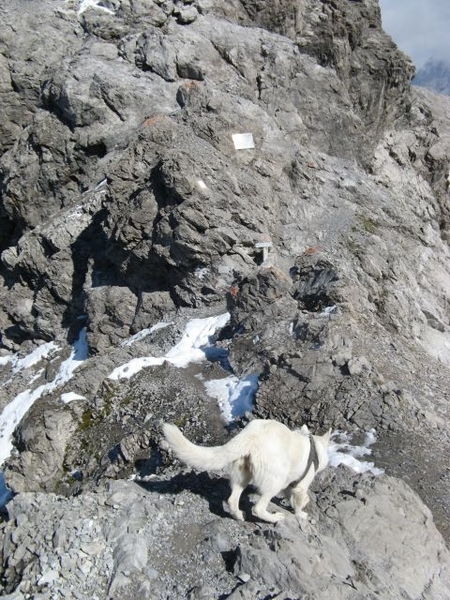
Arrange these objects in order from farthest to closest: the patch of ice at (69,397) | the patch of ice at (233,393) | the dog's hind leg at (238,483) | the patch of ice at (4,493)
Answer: the patch of ice at (69,397), the patch of ice at (4,493), the patch of ice at (233,393), the dog's hind leg at (238,483)

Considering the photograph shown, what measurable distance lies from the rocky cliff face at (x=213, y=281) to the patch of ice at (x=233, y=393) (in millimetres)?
346

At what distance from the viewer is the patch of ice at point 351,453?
10469 mm

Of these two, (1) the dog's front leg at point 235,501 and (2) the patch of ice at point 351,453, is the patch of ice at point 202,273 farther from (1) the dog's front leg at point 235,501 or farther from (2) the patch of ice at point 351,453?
(1) the dog's front leg at point 235,501

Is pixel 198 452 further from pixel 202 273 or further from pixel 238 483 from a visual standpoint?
pixel 202 273

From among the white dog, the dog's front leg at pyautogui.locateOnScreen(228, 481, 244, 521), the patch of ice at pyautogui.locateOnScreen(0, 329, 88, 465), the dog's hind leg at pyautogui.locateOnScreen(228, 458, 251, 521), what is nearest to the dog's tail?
the white dog

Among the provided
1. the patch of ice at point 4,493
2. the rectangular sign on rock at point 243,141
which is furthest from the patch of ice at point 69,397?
the rectangular sign on rock at point 243,141

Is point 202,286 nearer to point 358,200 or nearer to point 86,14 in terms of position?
point 358,200

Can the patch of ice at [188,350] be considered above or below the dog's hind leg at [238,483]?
below

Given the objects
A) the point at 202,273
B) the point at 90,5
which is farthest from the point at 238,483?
the point at 90,5

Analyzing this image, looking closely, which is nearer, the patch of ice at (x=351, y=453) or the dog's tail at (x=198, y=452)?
the dog's tail at (x=198, y=452)

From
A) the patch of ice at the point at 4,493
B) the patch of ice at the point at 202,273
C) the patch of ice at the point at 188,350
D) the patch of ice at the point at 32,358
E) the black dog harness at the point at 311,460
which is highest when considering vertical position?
the black dog harness at the point at 311,460

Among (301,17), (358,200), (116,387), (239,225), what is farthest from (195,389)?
(301,17)

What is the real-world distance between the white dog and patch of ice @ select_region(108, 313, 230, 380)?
9.25 metres

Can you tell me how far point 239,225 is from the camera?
22406 mm
